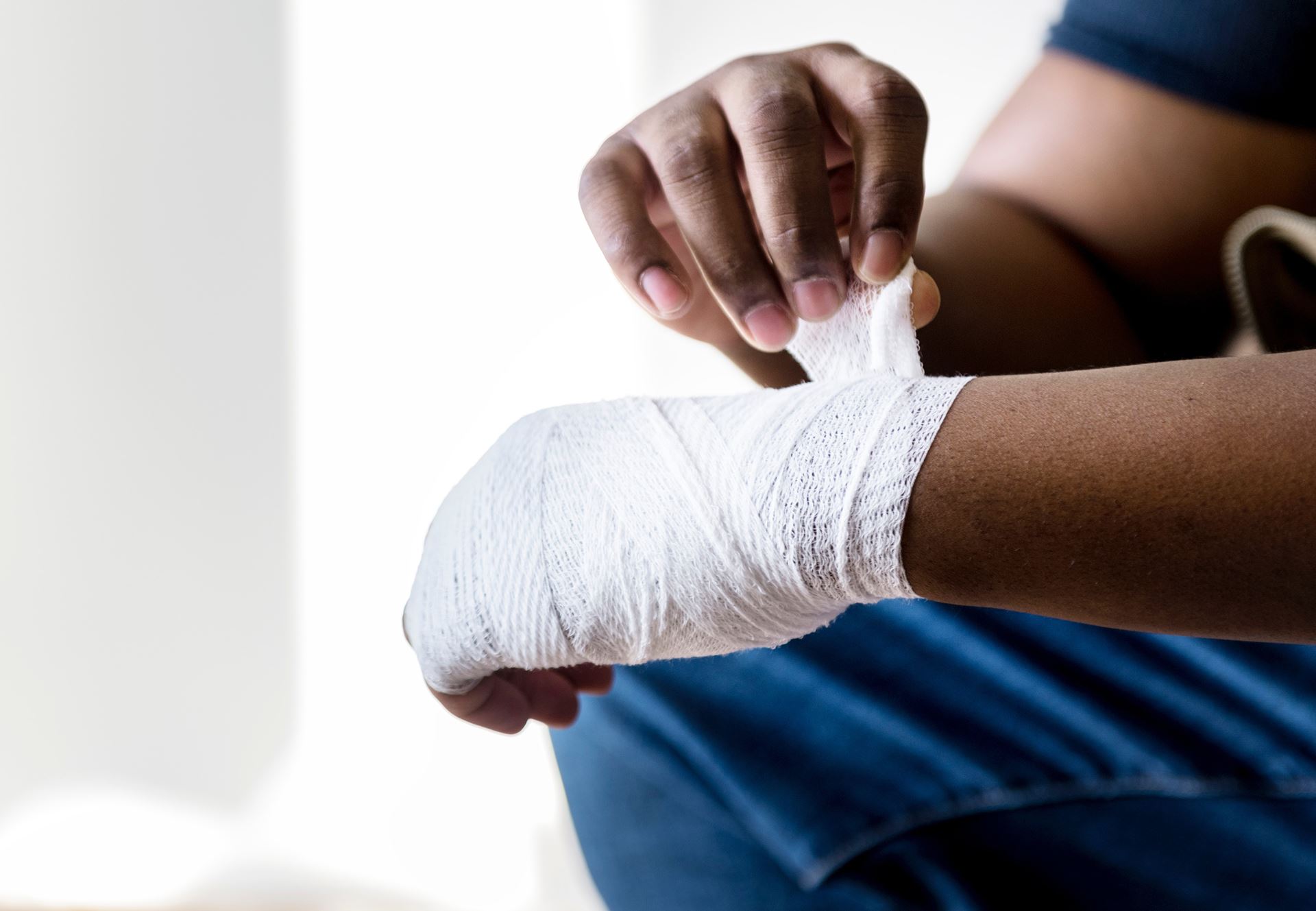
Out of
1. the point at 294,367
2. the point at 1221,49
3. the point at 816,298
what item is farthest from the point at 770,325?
the point at 294,367

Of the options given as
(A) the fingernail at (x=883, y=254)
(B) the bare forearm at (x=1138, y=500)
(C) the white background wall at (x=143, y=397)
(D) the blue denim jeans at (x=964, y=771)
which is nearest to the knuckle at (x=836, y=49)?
(A) the fingernail at (x=883, y=254)

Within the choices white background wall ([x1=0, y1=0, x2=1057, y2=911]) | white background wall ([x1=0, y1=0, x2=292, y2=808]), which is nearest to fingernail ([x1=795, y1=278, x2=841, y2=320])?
white background wall ([x1=0, y1=0, x2=1057, y2=911])

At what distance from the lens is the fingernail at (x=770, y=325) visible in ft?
1.64

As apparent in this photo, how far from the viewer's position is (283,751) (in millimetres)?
1465

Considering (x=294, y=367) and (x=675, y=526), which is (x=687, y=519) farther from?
(x=294, y=367)

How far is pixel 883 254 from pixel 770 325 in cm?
6

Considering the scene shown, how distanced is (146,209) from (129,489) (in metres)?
0.35

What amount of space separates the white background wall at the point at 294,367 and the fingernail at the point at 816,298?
32.4 inches

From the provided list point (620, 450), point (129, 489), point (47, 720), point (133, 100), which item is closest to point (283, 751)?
point (47, 720)

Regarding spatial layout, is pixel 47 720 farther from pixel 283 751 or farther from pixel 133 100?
pixel 133 100

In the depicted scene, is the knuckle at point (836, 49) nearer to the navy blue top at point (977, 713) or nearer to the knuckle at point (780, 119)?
the knuckle at point (780, 119)

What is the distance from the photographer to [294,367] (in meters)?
1.36

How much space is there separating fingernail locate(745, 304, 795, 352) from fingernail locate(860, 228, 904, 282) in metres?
0.04

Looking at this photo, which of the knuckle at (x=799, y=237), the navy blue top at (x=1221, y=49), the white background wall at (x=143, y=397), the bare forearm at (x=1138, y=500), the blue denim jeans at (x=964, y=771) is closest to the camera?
the bare forearm at (x=1138, y=500)
